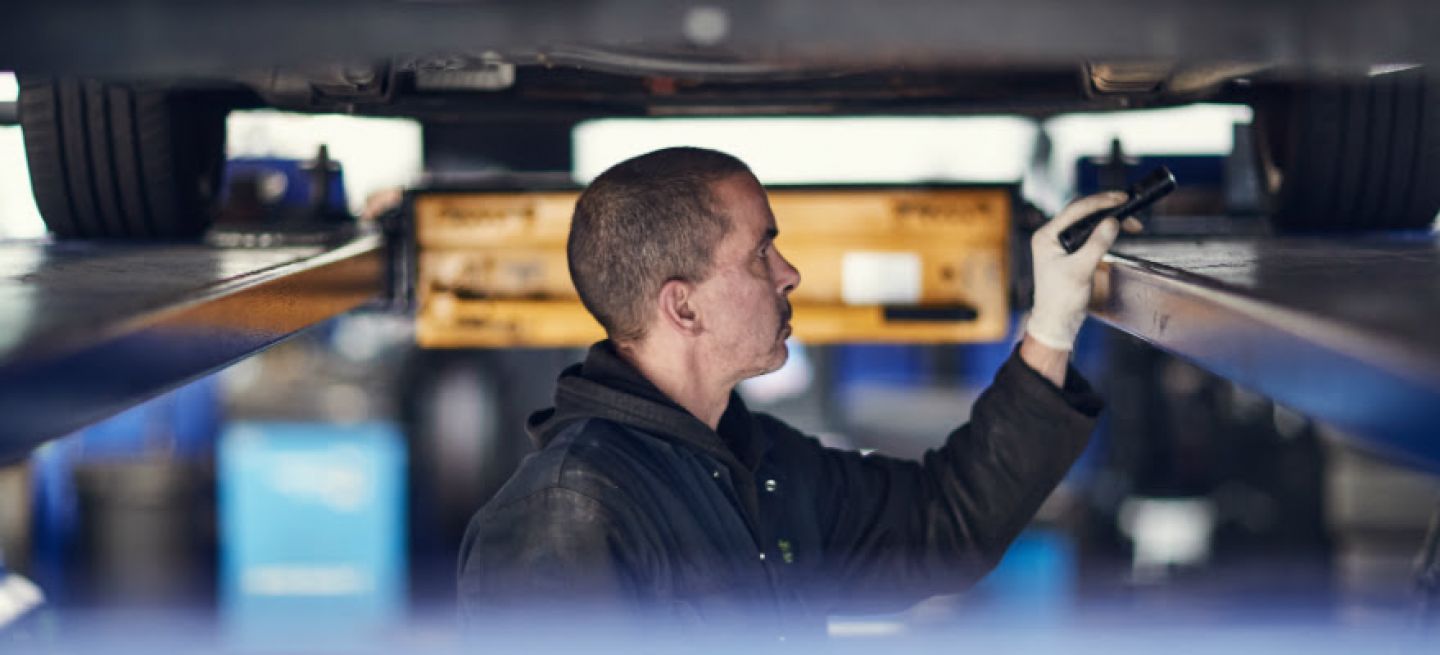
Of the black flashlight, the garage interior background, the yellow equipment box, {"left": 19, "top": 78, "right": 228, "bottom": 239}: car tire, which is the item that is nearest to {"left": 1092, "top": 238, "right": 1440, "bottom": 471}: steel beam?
the black flashlight

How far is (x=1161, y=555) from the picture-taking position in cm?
635

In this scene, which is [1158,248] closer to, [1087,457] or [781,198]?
[781,198]

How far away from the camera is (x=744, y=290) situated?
1915 mm

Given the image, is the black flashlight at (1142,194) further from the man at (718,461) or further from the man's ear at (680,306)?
the man's ear at (680,306)

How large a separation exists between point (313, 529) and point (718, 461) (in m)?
3.95

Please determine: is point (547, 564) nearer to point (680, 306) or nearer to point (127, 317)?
point (680, 306)

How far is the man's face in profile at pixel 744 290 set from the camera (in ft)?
6.23

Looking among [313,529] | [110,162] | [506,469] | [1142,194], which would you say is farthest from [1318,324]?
[506,469]

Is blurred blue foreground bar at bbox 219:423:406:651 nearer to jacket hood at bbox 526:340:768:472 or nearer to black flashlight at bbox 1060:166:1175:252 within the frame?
jacket hood at bbox 526:340:768:472

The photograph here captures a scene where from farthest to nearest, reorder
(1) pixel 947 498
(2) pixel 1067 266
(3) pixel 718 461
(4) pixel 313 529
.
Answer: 1. (4) pixel 313 529
2. (1) pixel 947 498
3. (3) pixel 718 461
4. (2) pixel 1067 266

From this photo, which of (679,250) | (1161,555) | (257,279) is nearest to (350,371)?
(1161,555)

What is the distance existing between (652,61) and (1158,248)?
603mm

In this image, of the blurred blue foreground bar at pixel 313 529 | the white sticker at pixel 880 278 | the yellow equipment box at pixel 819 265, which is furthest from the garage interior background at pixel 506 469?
the white sticker at pixel 880 278

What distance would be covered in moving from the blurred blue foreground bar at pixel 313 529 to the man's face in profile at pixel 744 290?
12.4 ft
